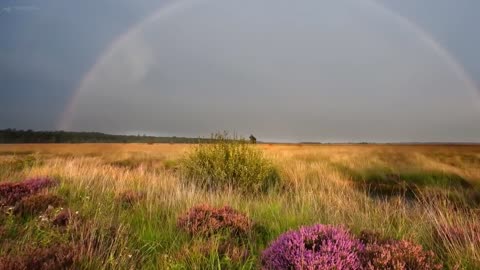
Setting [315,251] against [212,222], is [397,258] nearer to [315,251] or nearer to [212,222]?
[315,251]

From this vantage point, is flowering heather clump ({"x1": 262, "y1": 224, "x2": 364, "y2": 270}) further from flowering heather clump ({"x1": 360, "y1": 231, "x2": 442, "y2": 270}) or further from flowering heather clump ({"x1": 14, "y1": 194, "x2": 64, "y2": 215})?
flowering heather clump ({"x1": 14, "y1": 194, "x2": 64, "y2": 215})

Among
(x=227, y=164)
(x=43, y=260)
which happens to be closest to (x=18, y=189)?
(x=43, y=260)

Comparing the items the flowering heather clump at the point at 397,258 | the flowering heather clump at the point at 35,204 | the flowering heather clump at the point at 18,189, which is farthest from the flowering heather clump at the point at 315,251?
the flowering heather clump at the point at 18,189

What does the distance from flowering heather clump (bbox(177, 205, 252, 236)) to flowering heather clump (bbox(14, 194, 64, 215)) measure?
103 inches

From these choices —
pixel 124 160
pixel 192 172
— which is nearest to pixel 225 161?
pixel 192 172

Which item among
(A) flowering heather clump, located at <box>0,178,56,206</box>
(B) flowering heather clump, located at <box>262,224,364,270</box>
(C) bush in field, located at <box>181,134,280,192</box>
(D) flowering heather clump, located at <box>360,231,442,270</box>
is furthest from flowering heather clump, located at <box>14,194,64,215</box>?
(C) bush in field, located at <box>181,134,280,192</box>

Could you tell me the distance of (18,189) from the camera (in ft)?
28.5

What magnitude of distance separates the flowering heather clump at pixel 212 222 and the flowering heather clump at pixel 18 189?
3.35 meters

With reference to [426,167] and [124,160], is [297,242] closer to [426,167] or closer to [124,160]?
[426,167]

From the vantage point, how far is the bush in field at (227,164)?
15641 mm

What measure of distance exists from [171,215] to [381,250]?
4303mm

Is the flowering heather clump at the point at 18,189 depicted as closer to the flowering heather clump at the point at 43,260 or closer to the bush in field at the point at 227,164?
the flowering heather clump at the point at 43,260

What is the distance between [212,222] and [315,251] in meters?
2.34

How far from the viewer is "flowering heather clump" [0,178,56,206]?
7931 mm
